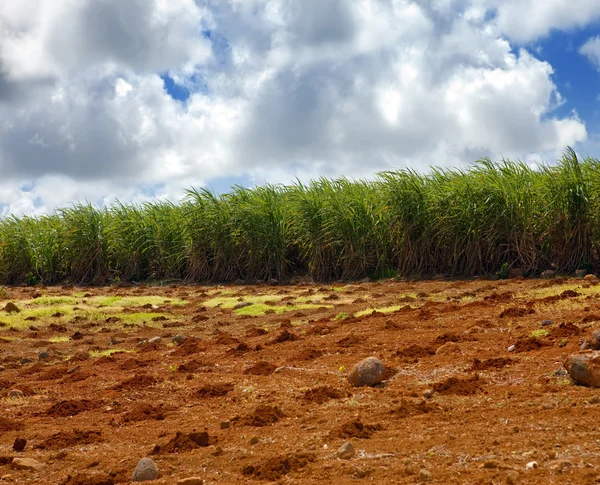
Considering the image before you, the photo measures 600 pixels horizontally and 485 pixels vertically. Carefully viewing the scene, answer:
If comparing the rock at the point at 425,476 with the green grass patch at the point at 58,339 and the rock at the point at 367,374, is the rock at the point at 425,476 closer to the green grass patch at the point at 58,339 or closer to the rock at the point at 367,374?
the rock at the point at 367,374

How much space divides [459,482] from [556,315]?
4670mm

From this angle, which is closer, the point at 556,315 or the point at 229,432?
the point at 229,432

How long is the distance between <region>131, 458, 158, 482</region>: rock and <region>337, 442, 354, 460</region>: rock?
100cm

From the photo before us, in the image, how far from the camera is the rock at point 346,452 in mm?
3854

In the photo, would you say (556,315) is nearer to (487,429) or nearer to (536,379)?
(536,379)

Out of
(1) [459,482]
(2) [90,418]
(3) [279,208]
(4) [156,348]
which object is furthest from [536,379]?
(3) [279,208]

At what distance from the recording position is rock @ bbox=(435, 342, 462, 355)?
6.32 metres

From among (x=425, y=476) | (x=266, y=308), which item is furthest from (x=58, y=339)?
(x=425, y=476)

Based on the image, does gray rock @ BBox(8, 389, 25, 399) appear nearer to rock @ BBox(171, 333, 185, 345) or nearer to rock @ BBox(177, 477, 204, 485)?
rock @ BBox(171, 333, 185, 345)

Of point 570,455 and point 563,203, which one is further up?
point 563,203

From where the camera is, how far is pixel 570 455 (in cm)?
352

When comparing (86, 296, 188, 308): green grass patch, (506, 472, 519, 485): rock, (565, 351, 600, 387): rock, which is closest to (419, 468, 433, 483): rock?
(506, 472, 519, 485): rock

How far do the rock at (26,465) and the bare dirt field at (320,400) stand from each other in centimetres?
4

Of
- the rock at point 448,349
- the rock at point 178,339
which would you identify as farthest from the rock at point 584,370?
the rock at point 178,339
